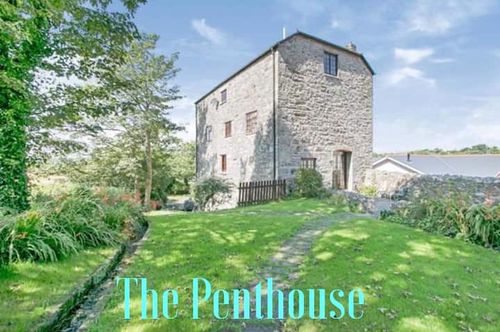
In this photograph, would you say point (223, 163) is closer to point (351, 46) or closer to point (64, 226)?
point (351, 46)

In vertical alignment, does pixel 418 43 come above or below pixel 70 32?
above

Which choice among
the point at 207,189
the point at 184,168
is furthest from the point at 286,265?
the point at 184,168

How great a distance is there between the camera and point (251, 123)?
14508 millimetres

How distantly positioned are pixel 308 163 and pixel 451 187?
5724mm

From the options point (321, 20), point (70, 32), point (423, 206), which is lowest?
point (423, 206)

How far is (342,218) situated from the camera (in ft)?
25.1

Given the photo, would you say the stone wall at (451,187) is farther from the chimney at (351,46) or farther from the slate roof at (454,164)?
the slate roof at (454,164)

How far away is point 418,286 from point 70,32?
798 cm

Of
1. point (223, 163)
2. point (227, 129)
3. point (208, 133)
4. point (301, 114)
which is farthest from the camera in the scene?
point (208, 133)

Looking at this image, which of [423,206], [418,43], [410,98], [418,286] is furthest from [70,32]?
[410,98]

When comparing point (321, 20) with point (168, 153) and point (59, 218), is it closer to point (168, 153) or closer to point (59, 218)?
point (168, 153)

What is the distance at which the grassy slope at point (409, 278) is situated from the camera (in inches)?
106

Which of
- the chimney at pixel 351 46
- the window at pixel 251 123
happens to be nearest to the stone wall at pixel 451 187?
the window at pixel 251 123

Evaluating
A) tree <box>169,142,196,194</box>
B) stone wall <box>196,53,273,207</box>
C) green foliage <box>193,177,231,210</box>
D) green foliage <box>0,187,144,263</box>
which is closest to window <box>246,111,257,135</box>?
stone wall <box>196,53,273,207</box>
